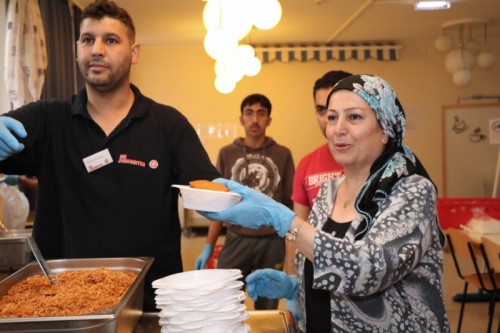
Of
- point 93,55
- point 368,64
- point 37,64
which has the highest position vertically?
point 368,64

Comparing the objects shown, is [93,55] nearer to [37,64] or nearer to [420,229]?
[420,229]

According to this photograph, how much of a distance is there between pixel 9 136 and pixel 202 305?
2.46 ft

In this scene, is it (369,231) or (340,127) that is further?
(340,127)

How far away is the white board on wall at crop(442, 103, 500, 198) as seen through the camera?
8461 millimetres

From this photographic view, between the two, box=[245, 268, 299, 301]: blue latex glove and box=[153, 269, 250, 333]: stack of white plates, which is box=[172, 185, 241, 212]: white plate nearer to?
box=[153, 269, 250, 333]: stack of white plates

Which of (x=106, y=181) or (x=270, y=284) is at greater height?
(x=106, y=181)

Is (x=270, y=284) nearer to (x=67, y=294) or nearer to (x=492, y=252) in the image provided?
(x=67, y=294)

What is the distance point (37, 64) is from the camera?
165 inches

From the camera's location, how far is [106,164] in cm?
170

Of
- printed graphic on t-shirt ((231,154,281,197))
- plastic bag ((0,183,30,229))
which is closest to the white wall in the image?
plastic bag ((0,183,30,229))

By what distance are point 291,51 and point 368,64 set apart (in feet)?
4.26

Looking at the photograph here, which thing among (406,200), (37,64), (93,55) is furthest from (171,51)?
(406,200)

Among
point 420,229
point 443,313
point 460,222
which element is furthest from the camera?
point 460,222

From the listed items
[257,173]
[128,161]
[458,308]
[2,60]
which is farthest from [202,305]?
[458,308]
